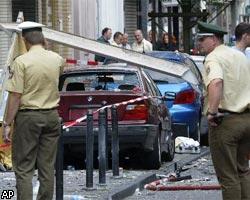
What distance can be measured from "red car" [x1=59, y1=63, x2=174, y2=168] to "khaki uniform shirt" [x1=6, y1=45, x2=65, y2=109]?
469 centimetres

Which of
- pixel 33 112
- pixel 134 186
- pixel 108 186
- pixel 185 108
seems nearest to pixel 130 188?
pixel 134 186

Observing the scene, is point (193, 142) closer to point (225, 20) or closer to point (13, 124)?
point (13, 124)

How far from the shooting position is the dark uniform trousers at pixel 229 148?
32.2 ft

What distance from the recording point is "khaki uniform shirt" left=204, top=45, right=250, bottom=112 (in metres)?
9.76

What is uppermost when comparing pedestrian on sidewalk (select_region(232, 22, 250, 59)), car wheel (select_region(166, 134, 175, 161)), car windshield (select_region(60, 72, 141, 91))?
pedestrian on sidewalk (select_region(232, 22, 250, 59))

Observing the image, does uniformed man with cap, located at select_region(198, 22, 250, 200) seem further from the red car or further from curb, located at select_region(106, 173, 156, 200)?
the red car

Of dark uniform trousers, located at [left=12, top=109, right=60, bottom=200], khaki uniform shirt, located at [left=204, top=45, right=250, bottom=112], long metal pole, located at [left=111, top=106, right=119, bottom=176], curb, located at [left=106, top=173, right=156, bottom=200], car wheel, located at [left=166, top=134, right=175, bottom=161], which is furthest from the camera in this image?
car wheel, located at [left=166, top=134, right=175, bottom=161]

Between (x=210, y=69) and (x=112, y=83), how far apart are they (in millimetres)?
6102

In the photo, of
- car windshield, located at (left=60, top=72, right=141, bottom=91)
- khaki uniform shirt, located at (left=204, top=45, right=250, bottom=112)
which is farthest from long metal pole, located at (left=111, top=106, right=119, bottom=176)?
khaki uniform shirt, located at (left=204, top=45, right=250, bottom=112)

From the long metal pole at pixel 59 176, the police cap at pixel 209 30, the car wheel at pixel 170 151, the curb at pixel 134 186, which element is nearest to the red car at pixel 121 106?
the curb at pixel 134 186

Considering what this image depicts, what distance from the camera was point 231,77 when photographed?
386 inches

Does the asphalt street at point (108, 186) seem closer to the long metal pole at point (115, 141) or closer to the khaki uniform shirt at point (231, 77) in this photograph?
the long metal pole at point (115, 141)

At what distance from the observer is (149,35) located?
41.0 meters

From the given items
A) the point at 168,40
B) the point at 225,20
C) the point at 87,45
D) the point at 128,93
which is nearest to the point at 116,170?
the point at 128,93
